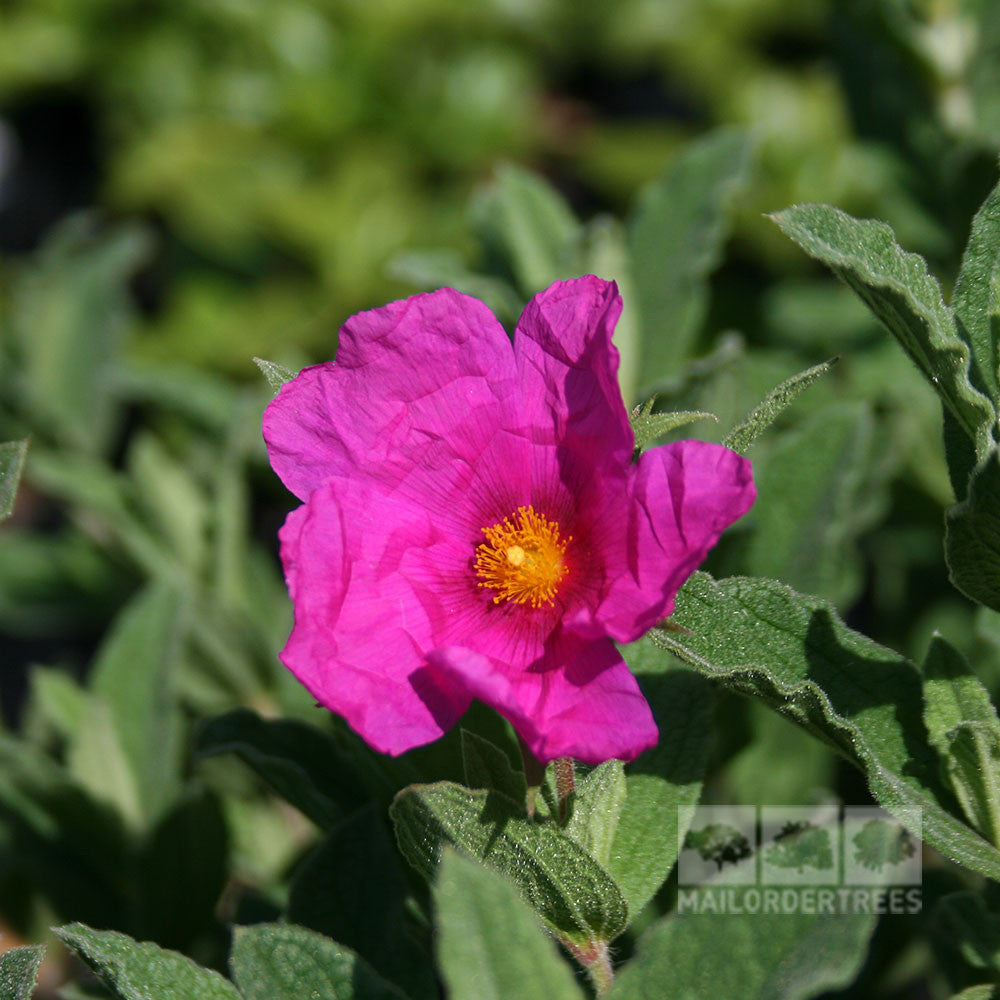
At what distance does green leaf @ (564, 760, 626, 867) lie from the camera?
3.43 feet

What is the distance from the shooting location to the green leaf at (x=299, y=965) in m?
1.01

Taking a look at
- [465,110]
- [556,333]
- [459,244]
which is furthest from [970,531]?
[465,110]

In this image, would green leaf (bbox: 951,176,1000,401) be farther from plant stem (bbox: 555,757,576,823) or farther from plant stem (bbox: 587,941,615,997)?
plant stem (bbox: 587,941,615,997)

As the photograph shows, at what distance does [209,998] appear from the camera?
106 cm

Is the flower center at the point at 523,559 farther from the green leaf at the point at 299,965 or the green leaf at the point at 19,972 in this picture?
the green leaf at the point at 19,972

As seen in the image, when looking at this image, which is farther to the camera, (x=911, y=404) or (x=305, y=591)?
(x=911, y=404)

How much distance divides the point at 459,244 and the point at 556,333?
227 cm

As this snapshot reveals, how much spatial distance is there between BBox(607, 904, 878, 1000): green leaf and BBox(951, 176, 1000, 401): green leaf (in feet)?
1.67

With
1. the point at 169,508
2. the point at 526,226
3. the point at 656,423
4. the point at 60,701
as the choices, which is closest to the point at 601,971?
the point at 656,423

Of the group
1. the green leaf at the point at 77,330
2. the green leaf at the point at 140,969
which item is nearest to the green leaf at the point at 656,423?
the green leaf at the point at 140,969

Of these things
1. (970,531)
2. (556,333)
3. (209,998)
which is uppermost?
(556,333)

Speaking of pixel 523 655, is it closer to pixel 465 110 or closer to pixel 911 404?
pixel 911 404

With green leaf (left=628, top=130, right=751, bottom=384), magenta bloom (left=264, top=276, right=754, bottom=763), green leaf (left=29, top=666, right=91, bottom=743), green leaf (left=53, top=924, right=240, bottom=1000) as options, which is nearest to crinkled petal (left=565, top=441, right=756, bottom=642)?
magenta bloom (left=264, top=276, right=754, bottom=763)

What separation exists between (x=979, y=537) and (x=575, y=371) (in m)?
0.37
